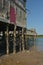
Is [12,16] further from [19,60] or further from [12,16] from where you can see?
[19,60]

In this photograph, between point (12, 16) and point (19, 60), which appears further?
point (12, 16)

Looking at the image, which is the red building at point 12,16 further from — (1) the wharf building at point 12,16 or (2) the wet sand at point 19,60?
(2) the wet sand at point 19,60

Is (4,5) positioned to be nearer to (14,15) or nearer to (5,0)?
(5,0)

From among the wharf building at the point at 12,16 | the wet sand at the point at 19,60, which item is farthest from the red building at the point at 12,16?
the wet sand at the point at 19,60

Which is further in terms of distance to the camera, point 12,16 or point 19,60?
point 12,16

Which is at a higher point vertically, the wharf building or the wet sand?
the wharf building

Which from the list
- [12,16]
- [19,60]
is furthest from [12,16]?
[19,60]

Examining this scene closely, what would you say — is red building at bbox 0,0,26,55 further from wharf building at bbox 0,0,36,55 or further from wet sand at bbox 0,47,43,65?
wet sand at bbox 0,47,43,65

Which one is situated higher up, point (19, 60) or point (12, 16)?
point (12, 16)

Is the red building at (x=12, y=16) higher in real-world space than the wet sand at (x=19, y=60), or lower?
higher

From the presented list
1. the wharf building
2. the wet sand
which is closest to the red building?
the wharf building

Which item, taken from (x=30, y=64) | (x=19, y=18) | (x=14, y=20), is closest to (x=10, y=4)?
(x=14, y=20)

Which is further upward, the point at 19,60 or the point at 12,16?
the point at 12,16

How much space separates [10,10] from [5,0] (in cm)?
192
